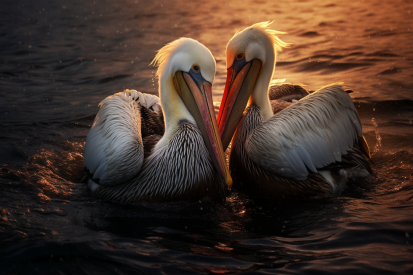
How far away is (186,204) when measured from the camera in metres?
3.60

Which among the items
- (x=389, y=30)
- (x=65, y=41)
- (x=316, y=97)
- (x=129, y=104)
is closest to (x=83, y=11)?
(x=65, y=41)

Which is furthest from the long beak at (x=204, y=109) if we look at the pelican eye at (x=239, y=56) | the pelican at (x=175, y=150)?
the pelican eye at (x=239, y=56)

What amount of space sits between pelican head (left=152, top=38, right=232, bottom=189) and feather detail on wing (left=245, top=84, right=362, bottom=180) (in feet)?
1.28

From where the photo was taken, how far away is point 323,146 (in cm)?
387

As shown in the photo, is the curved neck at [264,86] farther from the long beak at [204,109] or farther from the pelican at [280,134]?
the long beak at [204,109]

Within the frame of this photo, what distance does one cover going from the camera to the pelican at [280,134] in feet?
12.4

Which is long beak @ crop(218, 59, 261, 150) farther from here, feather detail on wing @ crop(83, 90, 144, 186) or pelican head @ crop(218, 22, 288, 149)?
feather detail on wing @ crop(83, 90, 144, 186)

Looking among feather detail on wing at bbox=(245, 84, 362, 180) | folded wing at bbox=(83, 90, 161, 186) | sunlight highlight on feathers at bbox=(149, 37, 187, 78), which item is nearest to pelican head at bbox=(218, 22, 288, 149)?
feather detail on wing at bbox=(245, 84, 362, 180)

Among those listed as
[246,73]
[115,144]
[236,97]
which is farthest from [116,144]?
[246,73]

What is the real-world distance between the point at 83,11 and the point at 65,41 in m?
3.89

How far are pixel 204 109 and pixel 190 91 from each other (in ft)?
0.64

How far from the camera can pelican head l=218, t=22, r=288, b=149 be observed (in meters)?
4.14

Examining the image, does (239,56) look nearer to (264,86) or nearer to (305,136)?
(264,86)

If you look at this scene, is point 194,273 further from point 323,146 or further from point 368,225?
point 323,146
